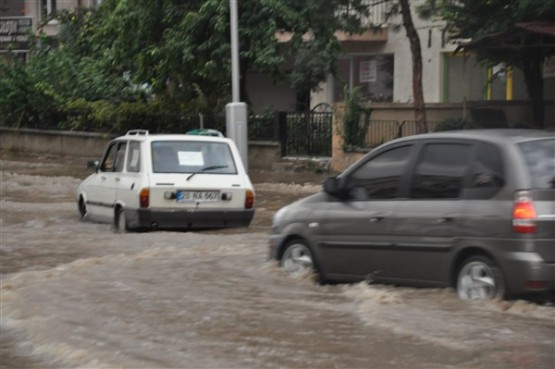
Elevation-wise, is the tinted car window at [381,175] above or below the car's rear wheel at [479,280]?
above

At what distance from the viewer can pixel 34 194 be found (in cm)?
2098

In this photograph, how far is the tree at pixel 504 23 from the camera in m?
20.6

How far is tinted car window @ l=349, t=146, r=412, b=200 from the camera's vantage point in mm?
8977

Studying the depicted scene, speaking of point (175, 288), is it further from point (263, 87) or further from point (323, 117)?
point (263, 87)

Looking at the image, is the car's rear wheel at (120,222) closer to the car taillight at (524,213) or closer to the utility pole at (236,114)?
the utility pole at (236,114)

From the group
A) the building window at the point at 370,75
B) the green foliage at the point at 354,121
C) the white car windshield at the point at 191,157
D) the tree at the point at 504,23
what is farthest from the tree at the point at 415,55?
the building window at the point at 370,75

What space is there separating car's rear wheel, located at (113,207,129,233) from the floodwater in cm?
167

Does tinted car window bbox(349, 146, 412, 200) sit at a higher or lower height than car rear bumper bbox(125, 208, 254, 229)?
higher

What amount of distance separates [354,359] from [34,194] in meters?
15.1

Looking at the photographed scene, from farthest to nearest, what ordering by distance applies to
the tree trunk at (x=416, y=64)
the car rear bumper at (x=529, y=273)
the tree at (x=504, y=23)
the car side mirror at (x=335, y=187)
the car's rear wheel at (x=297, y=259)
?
the tree trunk at (x=416, y=64)
the tree at (x=504, y=23)
the car's rear wheel at (x=297, y=259)
the car side mirror at (x=335, y=187)
the car rear bumper at (x=529, y=273)

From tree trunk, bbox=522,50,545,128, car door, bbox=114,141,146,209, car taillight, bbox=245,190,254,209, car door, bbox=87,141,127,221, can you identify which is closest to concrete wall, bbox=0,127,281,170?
tree trunk, bbox=522,50,545,128

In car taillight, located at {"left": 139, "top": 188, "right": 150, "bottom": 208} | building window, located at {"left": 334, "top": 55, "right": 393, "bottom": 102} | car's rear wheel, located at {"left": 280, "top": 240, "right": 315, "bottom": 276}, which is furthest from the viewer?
building window, located at {"left": 334, "top": 55, "right": 393, "bottom": 102}

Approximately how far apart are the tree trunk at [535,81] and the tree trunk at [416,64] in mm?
2669

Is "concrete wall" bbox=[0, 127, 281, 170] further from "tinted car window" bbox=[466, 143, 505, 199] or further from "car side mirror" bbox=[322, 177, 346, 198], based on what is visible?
"tinted car window" bbox=[466, 143, 505, 199]
